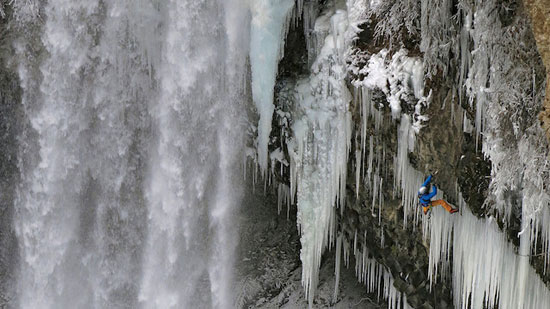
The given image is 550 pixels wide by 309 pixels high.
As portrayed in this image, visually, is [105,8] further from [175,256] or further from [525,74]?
[525,74]

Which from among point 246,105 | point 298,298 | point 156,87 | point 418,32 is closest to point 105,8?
point 156,87

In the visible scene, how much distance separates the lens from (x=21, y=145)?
36.3 feet

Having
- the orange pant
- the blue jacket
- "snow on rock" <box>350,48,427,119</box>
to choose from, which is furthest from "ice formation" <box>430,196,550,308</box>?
"snow on rock" <box>350,48,427,119</box>

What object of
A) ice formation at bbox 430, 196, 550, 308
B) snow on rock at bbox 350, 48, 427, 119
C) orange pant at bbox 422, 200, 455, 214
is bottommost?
ice formation at bbox 430, 196, 550, 308

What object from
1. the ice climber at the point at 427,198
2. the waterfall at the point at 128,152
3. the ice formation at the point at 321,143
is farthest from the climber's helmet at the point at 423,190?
the waterfall at the point at 128,152

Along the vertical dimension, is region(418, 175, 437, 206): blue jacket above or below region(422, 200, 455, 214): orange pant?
above

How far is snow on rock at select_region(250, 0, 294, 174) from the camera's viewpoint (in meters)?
9.44

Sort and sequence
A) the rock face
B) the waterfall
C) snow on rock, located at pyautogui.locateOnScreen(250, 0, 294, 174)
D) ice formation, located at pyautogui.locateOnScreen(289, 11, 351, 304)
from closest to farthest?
the rock face
ice formation, located at pyautogui.locateOnScreen(289, 11, 351, 304)
snow on rock, located at pyautogui.locateOnScreen(250, 0, 294, 174)
the waterfall

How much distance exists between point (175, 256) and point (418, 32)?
5.51 m

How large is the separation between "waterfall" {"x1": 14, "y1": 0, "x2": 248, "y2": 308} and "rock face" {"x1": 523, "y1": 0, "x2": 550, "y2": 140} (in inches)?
182

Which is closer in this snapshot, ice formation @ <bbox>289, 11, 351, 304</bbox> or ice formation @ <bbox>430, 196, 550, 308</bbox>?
ice formation @ <bbox>430, 196, 550, 308</bbox>

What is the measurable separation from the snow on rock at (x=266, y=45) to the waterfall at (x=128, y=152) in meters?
0.40

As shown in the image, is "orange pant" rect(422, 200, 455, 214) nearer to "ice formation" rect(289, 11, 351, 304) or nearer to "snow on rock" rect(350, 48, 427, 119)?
"snow on rock" rect(350, 48, 427, 119)

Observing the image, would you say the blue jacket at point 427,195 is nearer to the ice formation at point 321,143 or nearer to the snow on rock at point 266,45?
the ice formation at point 321,143
